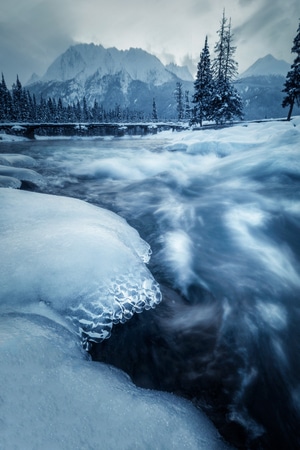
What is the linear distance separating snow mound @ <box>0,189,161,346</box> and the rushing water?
0.81ft

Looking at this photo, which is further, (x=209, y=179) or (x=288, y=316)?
(x=209, y=179)

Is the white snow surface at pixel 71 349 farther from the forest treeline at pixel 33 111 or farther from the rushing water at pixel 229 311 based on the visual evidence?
the forest treeline at pixel 33 111

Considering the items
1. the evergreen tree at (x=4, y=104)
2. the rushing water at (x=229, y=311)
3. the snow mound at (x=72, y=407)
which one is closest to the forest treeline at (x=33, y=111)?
the evergreen tree at (x=4, y=104)

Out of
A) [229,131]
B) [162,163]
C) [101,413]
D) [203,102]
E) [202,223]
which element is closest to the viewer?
[101,413]

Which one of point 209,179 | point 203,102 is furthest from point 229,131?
point 203,102

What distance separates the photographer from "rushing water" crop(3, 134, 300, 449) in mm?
2254

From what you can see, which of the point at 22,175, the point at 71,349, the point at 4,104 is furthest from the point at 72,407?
the point at 4,104

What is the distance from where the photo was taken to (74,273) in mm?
2717

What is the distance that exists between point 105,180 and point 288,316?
31.3 feet

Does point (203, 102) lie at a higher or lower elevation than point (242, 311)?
higher

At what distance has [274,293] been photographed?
3646 millimetres

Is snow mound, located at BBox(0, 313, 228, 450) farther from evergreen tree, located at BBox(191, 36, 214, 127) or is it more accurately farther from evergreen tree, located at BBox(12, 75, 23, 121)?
evergreen tree, located at BBox(12, 75, 23, 121)

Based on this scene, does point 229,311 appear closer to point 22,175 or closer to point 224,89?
point 22,175

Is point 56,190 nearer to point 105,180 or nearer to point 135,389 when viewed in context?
point 105,180
